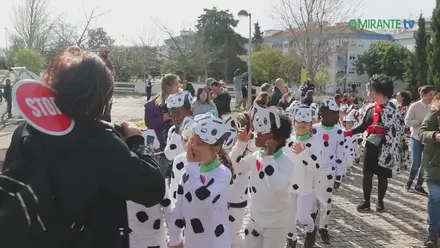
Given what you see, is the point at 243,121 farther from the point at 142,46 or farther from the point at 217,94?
the point at 142,46

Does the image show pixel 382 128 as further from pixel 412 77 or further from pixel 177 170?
pixel 412 77

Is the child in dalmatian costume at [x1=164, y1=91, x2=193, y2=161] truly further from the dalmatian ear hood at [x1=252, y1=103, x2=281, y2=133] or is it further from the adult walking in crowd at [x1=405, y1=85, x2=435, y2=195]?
the adult walking in crowd at [x1=405, y1=85, x2=435, y2=195]

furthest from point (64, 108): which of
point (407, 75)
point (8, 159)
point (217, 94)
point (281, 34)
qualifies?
point (281, 34)

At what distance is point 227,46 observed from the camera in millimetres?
47438

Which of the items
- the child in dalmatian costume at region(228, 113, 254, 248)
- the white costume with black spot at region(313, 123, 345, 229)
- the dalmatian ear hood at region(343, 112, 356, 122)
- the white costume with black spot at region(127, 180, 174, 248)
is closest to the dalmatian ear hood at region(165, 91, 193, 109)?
the child in dalmatian costume at region(228, 113, 254, 248)

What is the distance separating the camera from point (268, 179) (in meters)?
3.72

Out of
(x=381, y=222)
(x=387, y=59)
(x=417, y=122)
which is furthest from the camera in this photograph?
(x=387, y=59)

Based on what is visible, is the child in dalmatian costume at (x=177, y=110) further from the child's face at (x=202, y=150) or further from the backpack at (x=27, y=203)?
the backpack at (x=27, y=203)

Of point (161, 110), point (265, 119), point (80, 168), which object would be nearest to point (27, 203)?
point (80, 168)

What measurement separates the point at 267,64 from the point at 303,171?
39.3m

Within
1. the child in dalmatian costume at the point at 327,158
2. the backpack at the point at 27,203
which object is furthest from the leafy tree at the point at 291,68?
the backpack at the point at 27,203

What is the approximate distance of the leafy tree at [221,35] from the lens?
46875mm

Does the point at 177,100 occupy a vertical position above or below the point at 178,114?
above

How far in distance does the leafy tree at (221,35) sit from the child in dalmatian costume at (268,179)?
1693 inches
